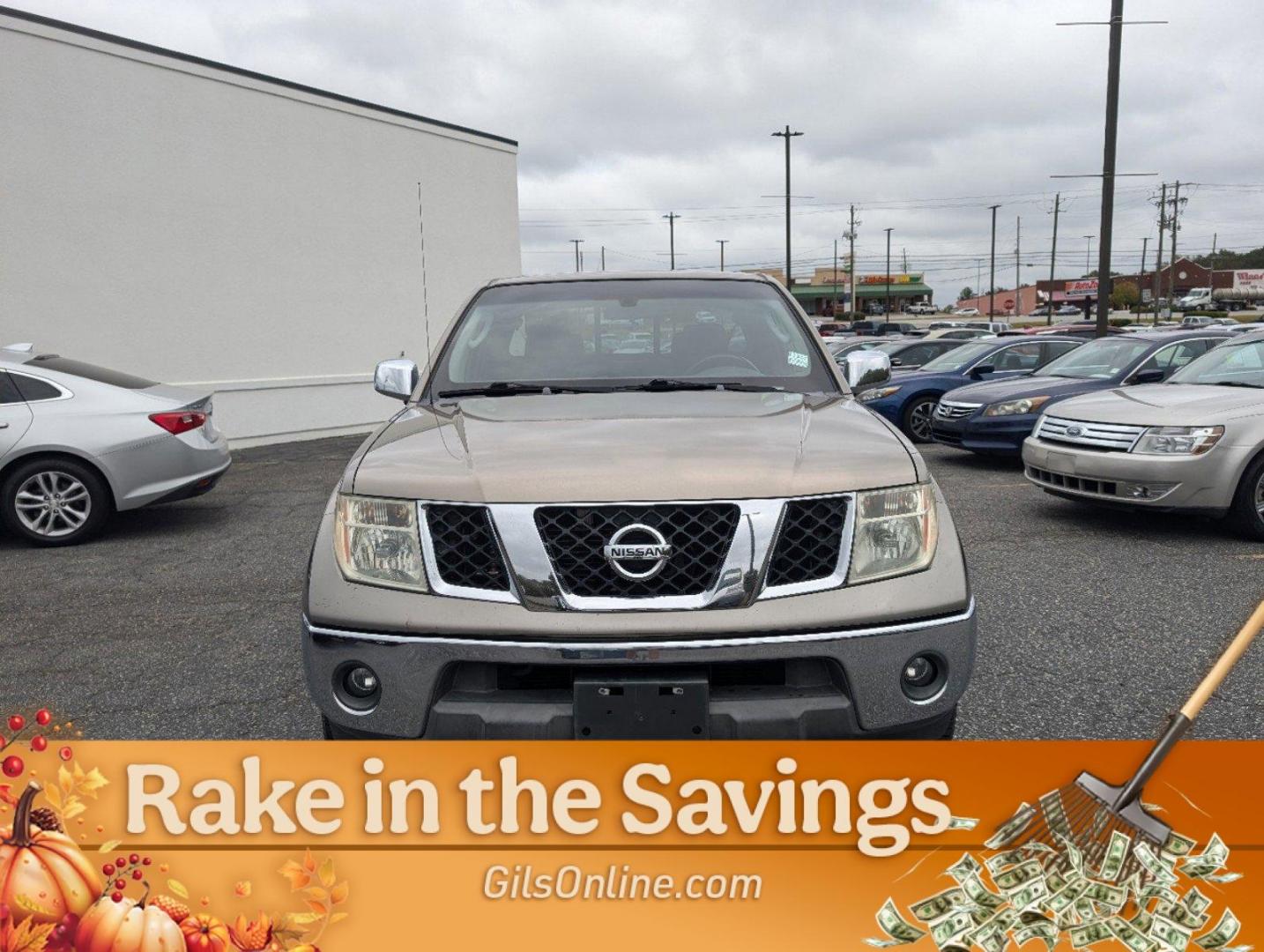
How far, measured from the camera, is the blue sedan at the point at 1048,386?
32.7 ft

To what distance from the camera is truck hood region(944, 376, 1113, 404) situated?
9984 millimetres

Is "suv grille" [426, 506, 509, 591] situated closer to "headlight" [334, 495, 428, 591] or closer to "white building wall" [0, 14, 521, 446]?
"headlight" [334, 495, 428, 591]

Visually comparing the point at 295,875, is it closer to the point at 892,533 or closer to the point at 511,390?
the point at 892,533

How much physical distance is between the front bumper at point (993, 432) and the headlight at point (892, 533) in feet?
25.6

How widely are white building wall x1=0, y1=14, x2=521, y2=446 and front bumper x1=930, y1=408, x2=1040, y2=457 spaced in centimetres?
921

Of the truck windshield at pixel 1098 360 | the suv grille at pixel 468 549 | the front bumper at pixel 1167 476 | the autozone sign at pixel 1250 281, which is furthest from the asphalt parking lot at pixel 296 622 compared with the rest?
the autozone sign at pixel 1250 281

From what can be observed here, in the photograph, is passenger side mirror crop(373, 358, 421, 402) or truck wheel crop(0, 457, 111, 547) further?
truck wheel crop(0, 457, 111, 547)

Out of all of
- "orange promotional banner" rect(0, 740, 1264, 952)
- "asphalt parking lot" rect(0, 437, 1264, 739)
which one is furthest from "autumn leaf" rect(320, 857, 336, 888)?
"asphalt parking lot" rect(0, 437, 1264, 739)

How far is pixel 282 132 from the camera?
14344mm

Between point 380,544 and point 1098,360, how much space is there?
994 centimetres

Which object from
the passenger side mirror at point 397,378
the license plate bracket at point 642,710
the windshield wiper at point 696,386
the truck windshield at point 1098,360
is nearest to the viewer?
the license plate bracket at point 642,710

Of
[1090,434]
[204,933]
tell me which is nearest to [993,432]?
[1090,434]

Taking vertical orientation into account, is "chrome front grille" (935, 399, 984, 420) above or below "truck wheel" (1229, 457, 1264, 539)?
above

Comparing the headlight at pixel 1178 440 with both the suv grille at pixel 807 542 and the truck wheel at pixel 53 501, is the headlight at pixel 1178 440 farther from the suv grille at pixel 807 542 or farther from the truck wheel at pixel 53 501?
the truck wheel at pixel 53 501
